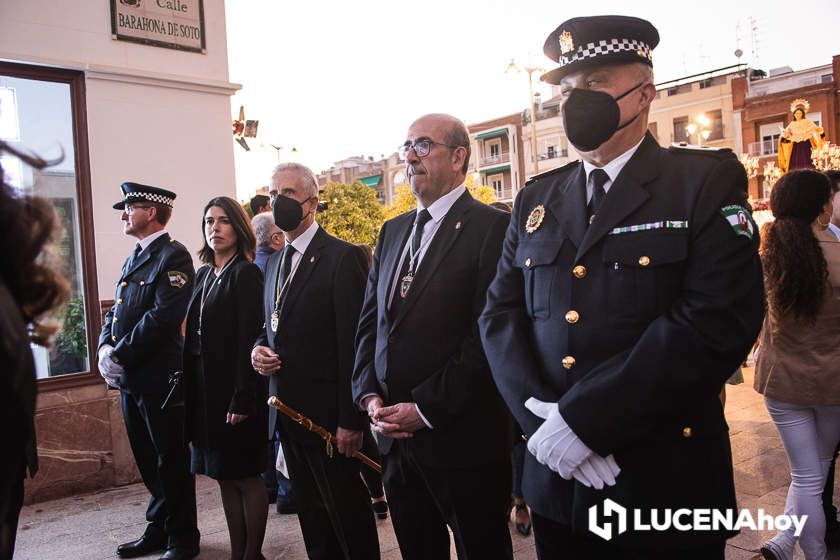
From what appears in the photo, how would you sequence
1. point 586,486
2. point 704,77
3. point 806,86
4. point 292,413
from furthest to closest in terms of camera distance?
point 704,77
point 806,86
point 292,413
point 586,486

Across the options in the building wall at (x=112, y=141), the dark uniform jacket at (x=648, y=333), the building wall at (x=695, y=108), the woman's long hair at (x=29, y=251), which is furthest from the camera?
the building wall at (x=695, y=108)

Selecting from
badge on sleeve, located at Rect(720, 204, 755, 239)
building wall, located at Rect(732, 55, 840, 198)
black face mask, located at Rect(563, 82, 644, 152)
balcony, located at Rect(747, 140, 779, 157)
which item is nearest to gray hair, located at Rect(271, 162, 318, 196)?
black face mask, located at Rect(563, 82, 644, 152)

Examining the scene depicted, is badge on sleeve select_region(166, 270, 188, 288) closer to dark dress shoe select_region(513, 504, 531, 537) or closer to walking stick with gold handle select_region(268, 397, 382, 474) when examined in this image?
walking stick with gold handle select_region(268, 397, 382, 474)

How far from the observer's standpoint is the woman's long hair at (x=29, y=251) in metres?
1.13

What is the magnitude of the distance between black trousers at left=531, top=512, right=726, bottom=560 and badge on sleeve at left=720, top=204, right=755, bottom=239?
89cm

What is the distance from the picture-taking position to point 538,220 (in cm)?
220

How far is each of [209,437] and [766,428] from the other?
5.35 meters

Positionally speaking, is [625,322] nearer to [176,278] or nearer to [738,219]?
[738,219]

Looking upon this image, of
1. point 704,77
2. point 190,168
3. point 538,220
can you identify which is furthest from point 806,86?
point 538,220

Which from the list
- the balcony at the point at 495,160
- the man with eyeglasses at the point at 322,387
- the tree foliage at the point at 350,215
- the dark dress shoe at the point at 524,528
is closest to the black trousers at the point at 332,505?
the man with eyeglasses at the point at 322,387

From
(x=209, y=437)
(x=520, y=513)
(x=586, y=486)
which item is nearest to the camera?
(x=586, y=486)

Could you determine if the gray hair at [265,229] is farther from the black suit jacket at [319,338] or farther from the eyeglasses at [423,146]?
the eyeglasses at [423,146]

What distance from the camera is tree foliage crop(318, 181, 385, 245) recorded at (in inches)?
1237

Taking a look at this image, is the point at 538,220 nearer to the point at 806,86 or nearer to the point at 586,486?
the point at 586,486
